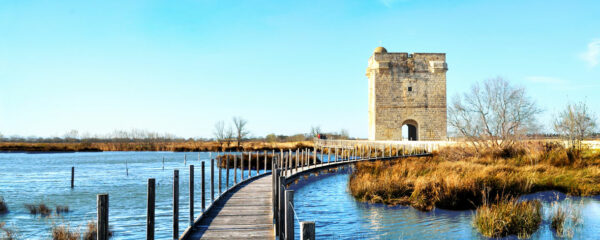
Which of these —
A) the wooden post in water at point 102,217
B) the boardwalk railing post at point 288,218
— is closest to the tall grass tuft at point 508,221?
the boardwalk railing post at point 288,218

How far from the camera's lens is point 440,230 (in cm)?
1005

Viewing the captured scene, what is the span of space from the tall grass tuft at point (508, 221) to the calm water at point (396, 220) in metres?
0.19

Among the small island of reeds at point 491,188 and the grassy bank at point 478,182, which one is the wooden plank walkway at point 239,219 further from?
the small island of reeds at point 491,188

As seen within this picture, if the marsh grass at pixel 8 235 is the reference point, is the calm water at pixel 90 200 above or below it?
below

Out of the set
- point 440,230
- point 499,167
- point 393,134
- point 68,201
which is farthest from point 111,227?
point 393,134

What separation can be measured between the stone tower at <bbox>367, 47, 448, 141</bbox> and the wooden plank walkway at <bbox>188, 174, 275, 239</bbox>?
88.5ft

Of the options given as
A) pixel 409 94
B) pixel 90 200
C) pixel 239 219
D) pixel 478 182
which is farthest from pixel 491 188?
pixel 409 94

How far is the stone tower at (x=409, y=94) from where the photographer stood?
127ft

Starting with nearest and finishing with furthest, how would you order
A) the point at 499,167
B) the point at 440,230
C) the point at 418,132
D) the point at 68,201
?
the point at 440,230, the point at 68,201, the point at 499,167, the point at 418,132

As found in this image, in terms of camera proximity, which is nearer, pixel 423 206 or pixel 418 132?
pixel 423 206

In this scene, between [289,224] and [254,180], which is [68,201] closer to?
[254,180]

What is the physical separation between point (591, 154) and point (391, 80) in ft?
67.9

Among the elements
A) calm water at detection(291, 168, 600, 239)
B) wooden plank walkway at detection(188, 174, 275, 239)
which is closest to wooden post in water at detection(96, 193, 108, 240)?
wooden plank walkway at detection(188, 174, 275, 239)

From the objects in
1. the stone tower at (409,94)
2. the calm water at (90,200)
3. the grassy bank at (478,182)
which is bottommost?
the calm water at (90,200)
